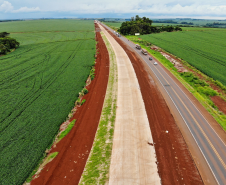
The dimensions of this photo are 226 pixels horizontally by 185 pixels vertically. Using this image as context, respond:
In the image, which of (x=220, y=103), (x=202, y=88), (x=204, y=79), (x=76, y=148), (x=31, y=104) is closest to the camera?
(x=76, y=148)

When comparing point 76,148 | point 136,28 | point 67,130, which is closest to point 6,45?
point 67,130

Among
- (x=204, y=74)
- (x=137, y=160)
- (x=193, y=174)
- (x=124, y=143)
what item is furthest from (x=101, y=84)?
(x=204, y=74)

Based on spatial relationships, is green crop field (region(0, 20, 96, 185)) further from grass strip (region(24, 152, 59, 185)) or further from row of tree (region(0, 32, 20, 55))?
row of tree (region(0, 32, 20, 55))


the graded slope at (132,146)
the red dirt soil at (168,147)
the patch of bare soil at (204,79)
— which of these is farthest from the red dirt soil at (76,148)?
the patch of bare soil at (204,79)

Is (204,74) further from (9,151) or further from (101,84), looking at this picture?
(9,151)

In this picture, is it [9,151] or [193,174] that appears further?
[9,151]

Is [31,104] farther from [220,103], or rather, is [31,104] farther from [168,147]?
[220,103]
